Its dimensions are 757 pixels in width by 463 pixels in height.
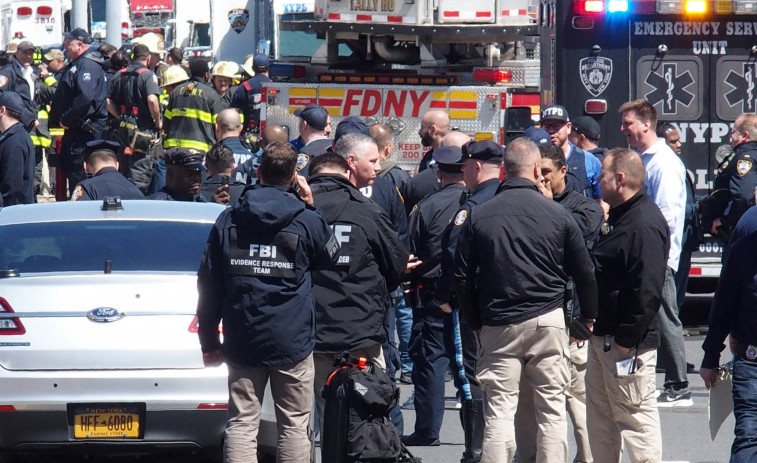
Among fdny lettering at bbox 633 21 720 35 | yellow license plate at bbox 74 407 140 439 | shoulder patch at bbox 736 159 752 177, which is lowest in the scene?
yellow license plate at bbox 74 407 140 439

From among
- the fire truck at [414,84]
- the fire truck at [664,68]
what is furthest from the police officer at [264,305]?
the fire truck at [414,84]

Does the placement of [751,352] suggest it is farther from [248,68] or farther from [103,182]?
[248,68]

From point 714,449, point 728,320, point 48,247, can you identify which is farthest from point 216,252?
point 714,449

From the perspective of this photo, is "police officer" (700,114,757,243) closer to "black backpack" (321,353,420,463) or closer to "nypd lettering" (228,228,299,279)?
"black backpack" (321,353,420,463)

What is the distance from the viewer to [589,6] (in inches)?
442

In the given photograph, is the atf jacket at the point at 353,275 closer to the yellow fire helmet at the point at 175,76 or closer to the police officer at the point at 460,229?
the police officer at the point at 460,229

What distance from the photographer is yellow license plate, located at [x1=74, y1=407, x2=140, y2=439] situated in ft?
19.6

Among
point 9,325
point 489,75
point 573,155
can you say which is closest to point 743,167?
point 573,155

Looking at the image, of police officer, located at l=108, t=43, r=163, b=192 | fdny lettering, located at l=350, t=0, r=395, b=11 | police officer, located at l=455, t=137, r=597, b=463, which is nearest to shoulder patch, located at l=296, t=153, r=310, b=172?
police officer, located at l=455, t=137, r=597, b=463

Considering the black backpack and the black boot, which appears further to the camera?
the black boot

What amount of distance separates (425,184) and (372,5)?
381 cm

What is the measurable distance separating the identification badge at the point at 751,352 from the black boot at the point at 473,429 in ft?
6.41

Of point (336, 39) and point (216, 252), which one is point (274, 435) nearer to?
point (216, 252)

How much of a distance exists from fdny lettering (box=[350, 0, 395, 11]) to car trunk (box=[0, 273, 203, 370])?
6.55 meters
